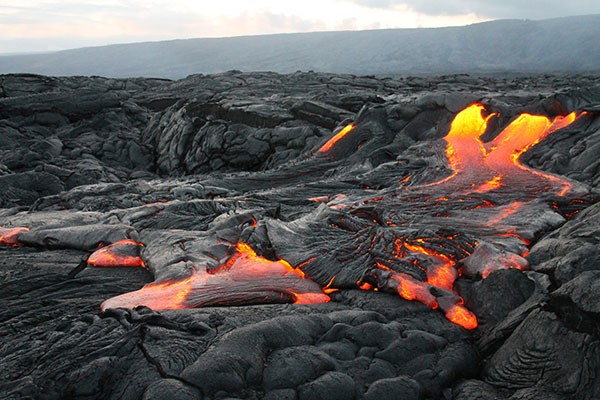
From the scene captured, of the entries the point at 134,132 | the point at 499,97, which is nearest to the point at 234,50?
the point at 134,132

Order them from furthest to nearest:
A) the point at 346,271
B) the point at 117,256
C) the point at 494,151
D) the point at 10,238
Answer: the point at 494,151
the point at 10,238
the point at 117,256
the point at 346,271

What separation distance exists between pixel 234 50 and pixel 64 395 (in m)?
72.7

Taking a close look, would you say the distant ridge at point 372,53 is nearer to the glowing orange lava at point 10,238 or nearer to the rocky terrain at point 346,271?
the rocky terrain at point 346,271

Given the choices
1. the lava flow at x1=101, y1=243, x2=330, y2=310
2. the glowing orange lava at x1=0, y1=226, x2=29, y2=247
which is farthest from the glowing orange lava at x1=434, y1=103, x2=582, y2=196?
the glowing orange lava at x1=0, y1=226, x2=29, y2=247

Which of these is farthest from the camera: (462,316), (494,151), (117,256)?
(494,151)

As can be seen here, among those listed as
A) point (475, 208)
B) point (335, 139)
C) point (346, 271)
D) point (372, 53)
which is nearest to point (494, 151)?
point (475, 208)

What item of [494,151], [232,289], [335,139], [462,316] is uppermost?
[335,139]

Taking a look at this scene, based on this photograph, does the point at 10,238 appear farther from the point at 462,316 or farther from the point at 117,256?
the point at 462,316

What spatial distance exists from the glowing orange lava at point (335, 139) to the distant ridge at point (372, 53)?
3787 centimetres

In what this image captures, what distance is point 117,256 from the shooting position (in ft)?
19.3

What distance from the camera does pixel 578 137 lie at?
9.35 meters

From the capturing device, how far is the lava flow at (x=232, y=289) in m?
4.68

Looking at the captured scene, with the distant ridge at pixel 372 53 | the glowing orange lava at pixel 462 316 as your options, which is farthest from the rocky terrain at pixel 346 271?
the distant ridge at pixel 372 53

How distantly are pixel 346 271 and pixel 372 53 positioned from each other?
2339 inches
